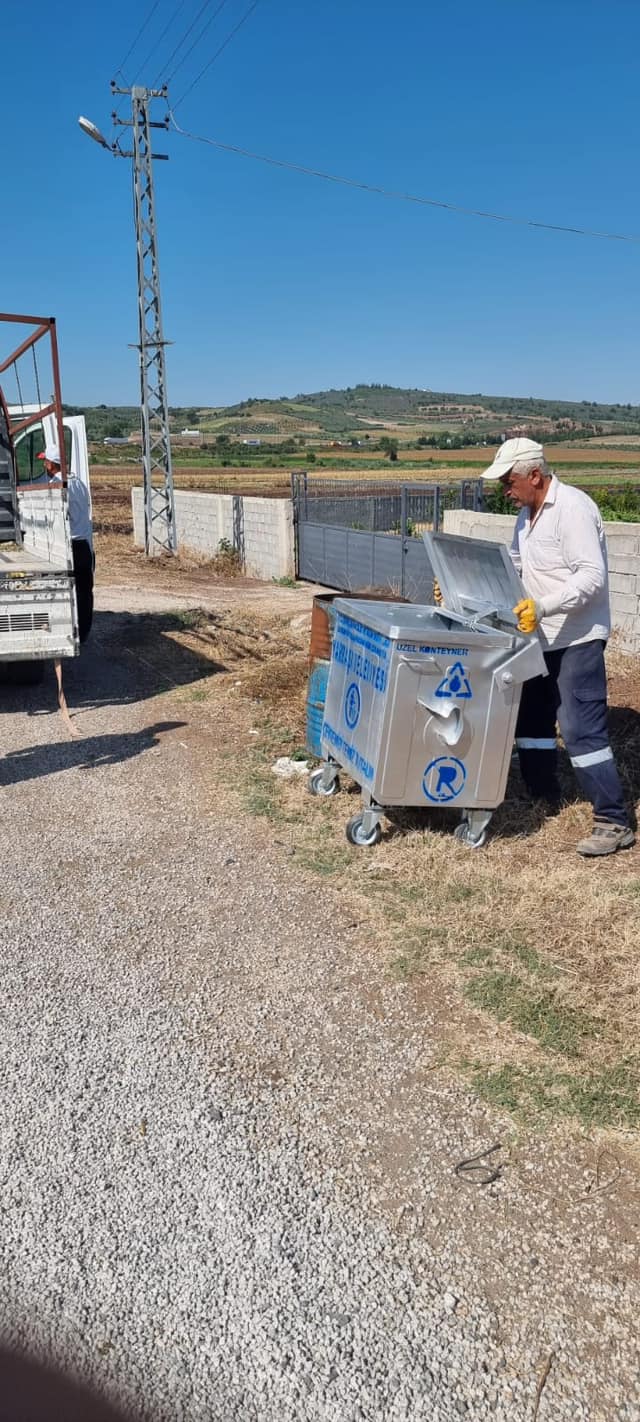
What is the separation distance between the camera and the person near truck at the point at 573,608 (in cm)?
482

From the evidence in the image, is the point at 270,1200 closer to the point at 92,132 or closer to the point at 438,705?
the point at 438,705

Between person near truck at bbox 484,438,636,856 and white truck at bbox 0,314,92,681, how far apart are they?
385 cm

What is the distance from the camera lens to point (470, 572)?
17.8 ft

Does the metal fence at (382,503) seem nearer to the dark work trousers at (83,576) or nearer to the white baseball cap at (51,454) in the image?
the dark work trousers at (83,576)

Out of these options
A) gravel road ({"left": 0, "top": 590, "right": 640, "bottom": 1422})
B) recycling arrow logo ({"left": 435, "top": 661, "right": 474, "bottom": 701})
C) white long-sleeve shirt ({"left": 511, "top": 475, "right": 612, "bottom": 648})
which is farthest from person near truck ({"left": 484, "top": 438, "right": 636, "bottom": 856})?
gravel road ({"left": 0, "top": 590, "right": 640, "bottom": 1422})

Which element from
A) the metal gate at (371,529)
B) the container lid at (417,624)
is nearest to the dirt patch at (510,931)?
the container lid at (417,624)

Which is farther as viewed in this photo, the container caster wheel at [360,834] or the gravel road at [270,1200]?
the container caster wheel at [360,834]

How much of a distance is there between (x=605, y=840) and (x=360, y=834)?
120 cm

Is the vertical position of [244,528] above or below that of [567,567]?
below

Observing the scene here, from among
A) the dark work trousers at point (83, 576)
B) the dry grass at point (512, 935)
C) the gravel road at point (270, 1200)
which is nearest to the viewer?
the gravel road at point (270, 1200)

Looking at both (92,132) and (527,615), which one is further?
(92,132)

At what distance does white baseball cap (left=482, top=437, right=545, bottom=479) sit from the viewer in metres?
4.88

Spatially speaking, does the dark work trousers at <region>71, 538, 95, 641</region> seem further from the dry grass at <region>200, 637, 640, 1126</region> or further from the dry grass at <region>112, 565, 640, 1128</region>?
the dry grass at <region>200, 637, 640, 1126</region>

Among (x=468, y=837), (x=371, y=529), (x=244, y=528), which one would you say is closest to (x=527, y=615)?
(x=468, y=837)
